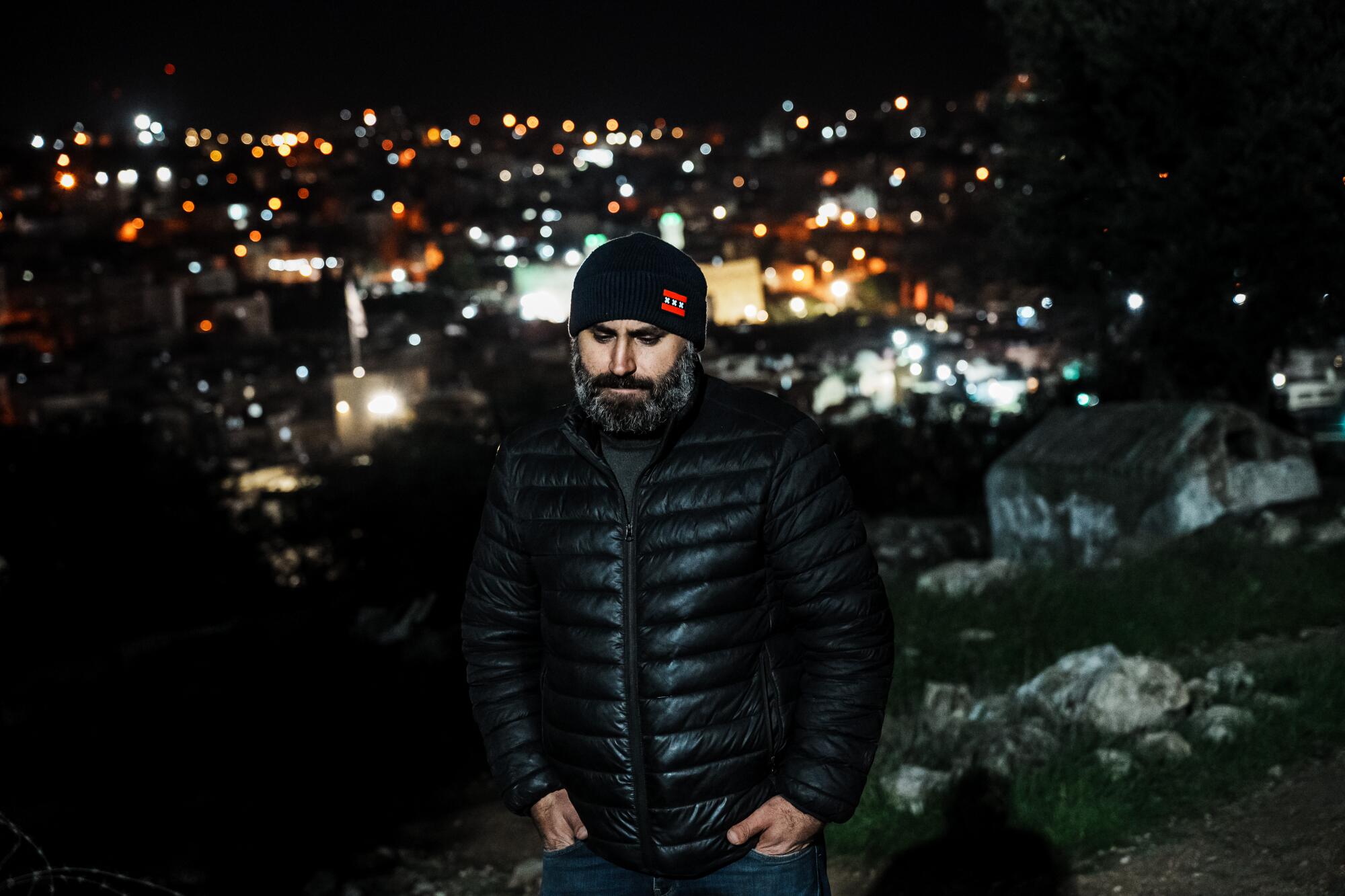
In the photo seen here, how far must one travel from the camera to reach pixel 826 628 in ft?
7.22

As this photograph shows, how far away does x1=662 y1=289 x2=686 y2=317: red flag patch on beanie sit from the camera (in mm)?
2271

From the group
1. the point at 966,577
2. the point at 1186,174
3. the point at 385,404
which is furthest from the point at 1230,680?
the point at 385,404

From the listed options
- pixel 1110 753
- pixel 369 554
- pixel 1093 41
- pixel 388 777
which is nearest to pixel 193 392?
pixel 369 554

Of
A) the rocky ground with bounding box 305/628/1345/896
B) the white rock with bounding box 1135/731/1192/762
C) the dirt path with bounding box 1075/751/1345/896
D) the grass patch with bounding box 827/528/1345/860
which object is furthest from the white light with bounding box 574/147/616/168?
the dirt path with bounding box 1075/751/1345/896

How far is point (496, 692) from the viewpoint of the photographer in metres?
2.45

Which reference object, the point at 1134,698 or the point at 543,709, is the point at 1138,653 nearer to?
the point at 1134,698

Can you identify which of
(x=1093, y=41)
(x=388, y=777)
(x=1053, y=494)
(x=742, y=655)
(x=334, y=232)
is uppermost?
(x=334, y=232)

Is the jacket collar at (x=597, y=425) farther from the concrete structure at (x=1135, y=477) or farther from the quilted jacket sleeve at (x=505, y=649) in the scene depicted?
the concrete structure at (x=1135, y=477)

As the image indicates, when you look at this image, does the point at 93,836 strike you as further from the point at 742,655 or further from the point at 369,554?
the point at 369,554

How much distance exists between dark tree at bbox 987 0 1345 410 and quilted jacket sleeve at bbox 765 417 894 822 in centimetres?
1057

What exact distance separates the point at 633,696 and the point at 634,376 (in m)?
0.61

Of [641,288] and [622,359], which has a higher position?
[641,288]

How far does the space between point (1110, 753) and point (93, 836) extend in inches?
179

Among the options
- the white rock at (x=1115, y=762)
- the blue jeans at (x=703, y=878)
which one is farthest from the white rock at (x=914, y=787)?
the blue jeans at (x=703, y=878)
